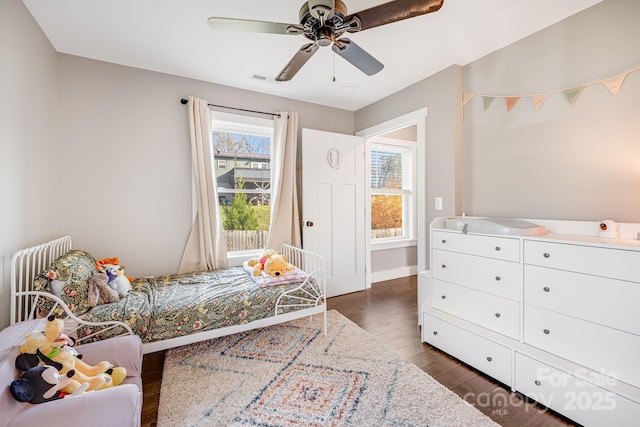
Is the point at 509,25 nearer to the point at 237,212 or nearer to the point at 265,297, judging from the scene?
the point at 265,297

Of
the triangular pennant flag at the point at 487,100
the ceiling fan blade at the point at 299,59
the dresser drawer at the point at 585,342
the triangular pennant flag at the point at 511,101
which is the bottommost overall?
the dresser drawer at the point at 585,342

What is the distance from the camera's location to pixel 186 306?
78.5 inches

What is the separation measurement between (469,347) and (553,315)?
0.61 m

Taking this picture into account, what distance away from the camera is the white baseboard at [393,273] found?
414 centimetres

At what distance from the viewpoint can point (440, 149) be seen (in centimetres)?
274

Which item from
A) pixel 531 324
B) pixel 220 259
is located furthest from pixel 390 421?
pixel 220 259

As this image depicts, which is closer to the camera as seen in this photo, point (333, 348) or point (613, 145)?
point (613, 145)

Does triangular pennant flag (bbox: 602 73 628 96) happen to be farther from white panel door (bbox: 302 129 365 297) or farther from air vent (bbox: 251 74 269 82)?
air vent (bbox: 251 74 269 82)

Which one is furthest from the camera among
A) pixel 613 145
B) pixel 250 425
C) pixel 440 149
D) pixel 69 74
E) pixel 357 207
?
pixel 357 207

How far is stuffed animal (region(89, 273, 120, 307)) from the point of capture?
1890 mm

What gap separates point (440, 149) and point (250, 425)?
2.76 metres

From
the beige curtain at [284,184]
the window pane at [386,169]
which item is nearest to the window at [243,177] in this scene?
the beige curtain at [284,184]

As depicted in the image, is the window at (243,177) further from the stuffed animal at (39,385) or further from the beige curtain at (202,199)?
the stuffed animal at (39,385)

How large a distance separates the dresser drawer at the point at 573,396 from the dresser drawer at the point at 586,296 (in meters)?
0.35
